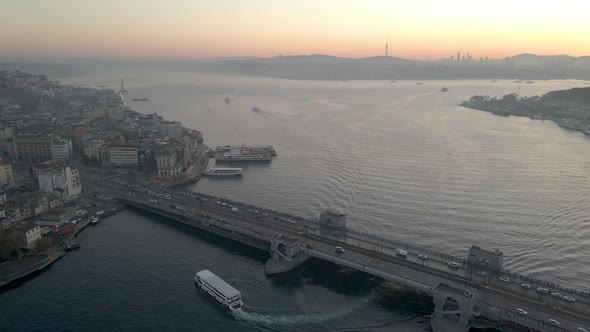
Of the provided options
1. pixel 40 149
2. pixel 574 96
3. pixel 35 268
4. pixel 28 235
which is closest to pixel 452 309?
pixel 35 268

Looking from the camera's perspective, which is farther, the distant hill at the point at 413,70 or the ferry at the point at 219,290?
the distant hill at the point at 413,70

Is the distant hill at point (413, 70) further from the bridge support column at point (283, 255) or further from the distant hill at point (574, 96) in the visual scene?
the bridge support column at point (283, 255)

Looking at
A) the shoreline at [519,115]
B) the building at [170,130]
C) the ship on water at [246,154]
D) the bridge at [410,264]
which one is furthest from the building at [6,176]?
the shoreline at [519,115]

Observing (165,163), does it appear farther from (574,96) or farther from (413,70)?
(413,70)

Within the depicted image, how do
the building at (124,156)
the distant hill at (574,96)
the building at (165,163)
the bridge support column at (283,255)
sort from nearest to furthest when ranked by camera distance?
the bridge support column at (283,255) → the building at (165,163) → the building at (124,156) → the distant hill at (574,96)

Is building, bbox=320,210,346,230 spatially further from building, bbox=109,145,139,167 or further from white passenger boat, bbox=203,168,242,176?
building, bbox=109,145,139,167

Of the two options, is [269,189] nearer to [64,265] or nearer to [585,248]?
[64,265]
